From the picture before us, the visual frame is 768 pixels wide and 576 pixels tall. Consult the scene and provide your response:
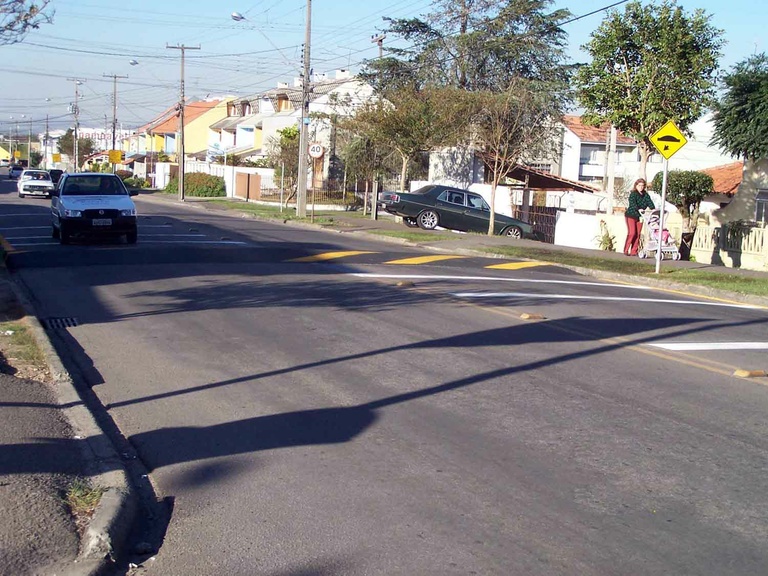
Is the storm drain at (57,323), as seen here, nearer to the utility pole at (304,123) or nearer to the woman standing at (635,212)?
the woman standing at (635,212)

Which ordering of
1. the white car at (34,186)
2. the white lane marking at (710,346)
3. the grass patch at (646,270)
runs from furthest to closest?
the white car at (34,186), the grass patch at (646,270), the white lane marking at (710,346)

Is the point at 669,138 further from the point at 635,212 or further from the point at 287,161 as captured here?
the point at 287,161

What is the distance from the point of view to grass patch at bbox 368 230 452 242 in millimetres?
26141

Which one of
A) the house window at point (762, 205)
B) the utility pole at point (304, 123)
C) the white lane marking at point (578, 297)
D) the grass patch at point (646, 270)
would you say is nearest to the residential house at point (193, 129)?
the utility pole at point (304, 123)

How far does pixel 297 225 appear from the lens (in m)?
32.9

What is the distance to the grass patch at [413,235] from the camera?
2614 centimetres

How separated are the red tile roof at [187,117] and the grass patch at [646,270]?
243 feet

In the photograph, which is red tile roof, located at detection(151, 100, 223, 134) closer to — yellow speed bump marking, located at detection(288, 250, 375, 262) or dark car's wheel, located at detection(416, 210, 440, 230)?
→ dark car's wheel, located at detection(416, 210, 440, 230)

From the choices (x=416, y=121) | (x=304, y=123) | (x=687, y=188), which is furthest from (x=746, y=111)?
(x=304, y=123)

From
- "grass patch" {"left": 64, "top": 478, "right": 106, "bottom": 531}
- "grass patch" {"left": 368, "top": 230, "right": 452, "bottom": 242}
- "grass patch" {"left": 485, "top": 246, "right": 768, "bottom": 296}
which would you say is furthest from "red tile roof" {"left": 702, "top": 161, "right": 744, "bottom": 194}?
"grass patch" {"left": 64, "top": 478, "right": 106, "bottom": 531}

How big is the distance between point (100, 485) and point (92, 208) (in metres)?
16.2

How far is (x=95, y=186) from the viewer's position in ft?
72.3

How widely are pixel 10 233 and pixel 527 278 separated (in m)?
14.1

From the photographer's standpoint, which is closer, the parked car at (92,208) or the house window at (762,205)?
the parked car at (92,208)
